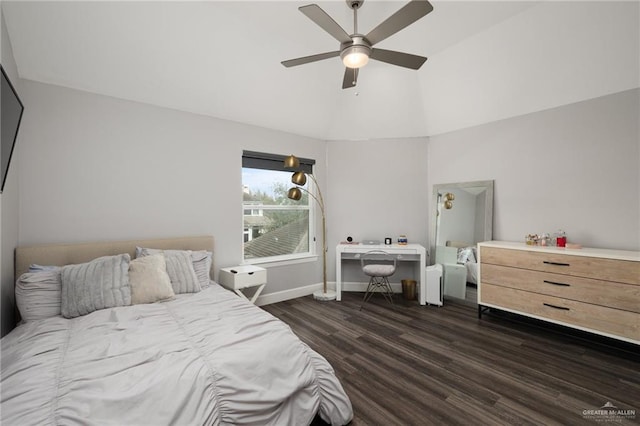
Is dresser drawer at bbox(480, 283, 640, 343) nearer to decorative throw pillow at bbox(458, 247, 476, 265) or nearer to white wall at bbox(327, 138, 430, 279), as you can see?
decorative throw pillow at bbox(458, 247, 476, 265)

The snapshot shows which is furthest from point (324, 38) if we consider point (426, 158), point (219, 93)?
point (426, 158)

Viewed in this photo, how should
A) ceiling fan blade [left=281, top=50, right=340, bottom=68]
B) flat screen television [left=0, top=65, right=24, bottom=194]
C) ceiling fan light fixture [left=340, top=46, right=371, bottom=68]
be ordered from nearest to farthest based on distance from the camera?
flat screen television [left=0, top=65, right=24, bottom=194]
ceiling fan light fixture [left=340, top=46, right=371, bottom=68]
ceiling fan blade [left=281, top=50, right=340, bottom=68]

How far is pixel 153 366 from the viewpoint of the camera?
4.62 ft

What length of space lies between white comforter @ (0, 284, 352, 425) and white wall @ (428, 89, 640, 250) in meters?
3.15

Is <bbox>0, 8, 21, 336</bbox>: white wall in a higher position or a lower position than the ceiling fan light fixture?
lower

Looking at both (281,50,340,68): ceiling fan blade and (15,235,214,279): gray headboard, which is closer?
(281,50,340,68): ceiling fan blade

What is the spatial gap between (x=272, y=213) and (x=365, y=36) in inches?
111

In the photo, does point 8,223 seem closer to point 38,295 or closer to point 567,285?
point 38,295

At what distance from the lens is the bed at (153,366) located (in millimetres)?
1203

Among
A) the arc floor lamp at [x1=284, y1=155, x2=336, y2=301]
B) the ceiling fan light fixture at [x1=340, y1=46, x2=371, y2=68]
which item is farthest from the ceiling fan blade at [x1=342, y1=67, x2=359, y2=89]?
the arc floor lamp at [x1=284, y1=155, x2=336, y2=301]

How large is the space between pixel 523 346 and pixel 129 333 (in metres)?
3.36

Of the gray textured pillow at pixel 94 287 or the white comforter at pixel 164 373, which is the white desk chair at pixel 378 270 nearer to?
the white comforter at pixel 164 373

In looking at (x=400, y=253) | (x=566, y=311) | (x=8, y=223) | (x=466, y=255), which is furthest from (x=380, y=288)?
(x=8, y=223)

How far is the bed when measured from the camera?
120cm
